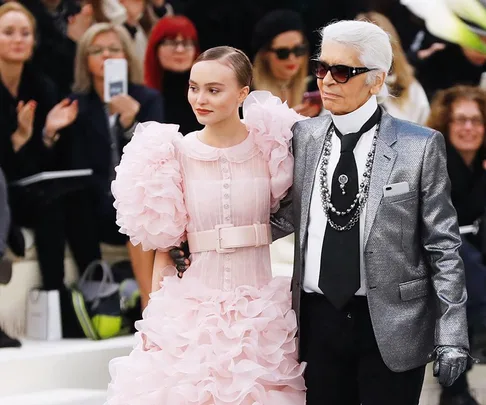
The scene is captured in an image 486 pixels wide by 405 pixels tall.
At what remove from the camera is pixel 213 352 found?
3705mm

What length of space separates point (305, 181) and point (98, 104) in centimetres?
285

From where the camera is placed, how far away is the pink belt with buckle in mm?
Result: 3779

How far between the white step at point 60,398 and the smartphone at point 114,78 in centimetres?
166

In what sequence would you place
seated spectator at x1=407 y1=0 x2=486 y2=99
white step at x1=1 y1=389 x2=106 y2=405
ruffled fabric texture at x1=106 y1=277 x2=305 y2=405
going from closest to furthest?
ruffled fabric texture at x1=106 y1=277 x2=305 y2=405 → white step at x1=1 y1=389 x2=106 y2=405 → seated spectator at x1=407 y1=0 x2=486 y2=99

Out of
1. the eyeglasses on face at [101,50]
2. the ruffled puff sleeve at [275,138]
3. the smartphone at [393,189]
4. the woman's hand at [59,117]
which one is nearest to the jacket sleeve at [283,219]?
the ruffled puff sleeve at [275,138]

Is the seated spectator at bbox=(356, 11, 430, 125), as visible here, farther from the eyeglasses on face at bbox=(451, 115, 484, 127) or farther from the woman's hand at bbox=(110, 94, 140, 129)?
the woman's hand at bbox=(110, 94, 140, 129)

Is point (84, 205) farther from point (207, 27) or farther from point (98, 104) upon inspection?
point (207, 27)

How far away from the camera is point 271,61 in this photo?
263 inches

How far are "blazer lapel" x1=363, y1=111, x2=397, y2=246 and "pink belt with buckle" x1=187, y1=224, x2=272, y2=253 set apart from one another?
438 millimetres

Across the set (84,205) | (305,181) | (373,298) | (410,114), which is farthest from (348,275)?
(410,114)

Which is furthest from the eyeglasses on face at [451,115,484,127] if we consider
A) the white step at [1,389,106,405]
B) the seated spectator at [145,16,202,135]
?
the white step at [1,389,106,405]

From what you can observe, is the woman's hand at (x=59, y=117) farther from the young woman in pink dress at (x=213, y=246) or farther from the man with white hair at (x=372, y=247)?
the man with white hair at (x=372, y=247)

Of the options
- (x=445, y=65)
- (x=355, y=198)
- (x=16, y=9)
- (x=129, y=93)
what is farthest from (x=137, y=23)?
(x=355, y=198)

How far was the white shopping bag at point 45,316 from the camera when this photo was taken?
233 inches
